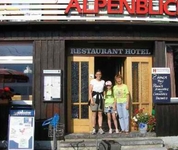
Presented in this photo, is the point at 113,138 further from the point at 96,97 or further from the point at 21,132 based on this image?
the point at 21,132

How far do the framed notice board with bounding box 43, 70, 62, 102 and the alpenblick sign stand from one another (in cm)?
176

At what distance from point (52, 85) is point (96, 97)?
132cm

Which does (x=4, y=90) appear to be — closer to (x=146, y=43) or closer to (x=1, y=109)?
(x=1, y=109)

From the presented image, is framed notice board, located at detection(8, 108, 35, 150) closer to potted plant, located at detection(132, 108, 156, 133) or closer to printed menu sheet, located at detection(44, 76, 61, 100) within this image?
printed menu sheet, located at detection(44, 76, 61, 100)

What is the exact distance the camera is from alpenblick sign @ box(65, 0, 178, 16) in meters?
10.5

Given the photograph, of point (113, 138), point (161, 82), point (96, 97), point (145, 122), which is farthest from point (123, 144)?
point (161, 82)

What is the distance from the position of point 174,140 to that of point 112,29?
3639mm

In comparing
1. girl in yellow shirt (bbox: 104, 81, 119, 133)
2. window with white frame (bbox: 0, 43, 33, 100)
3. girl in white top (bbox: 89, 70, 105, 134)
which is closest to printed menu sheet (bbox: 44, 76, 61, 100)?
window with white frame (bbox: 0, 43, 33, 100)

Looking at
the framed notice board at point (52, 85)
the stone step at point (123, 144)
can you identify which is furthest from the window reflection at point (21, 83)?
the stone step at point (123, 144)

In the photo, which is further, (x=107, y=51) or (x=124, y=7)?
(x=107, y=51)

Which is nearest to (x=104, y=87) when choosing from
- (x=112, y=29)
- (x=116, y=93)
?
(x=116, y=93)

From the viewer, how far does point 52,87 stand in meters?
10.5

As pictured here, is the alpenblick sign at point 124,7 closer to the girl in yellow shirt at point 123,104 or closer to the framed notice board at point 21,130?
the girl in yellow shirt at point 123,104

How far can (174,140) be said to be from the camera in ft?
35.3
